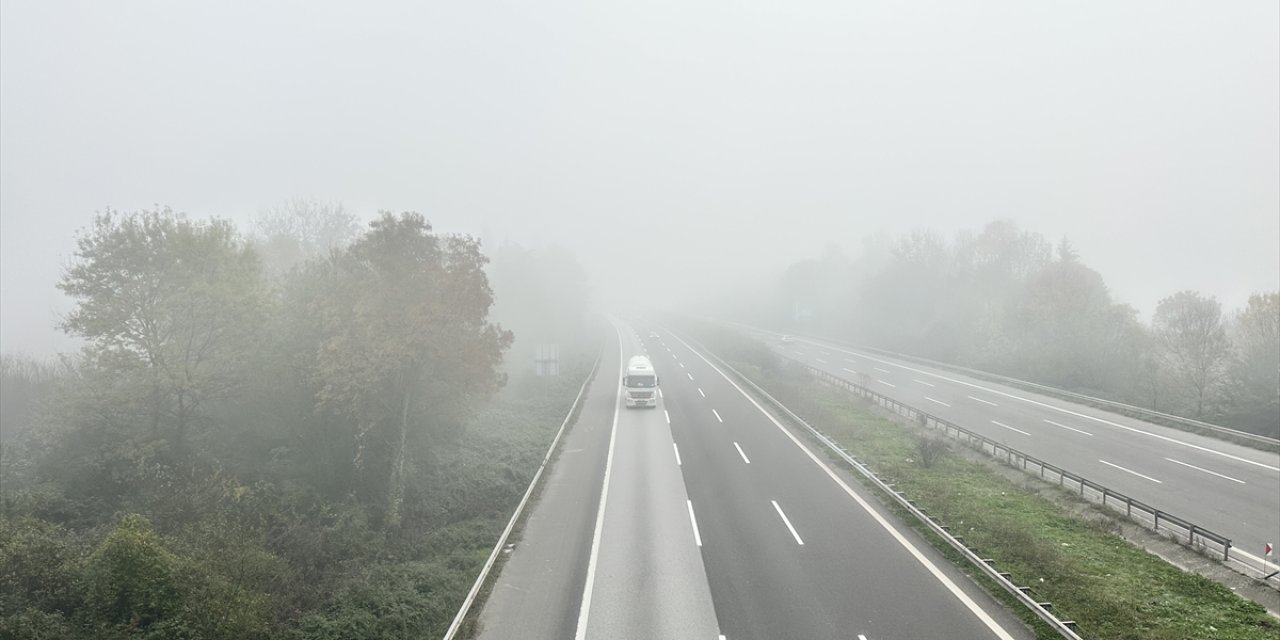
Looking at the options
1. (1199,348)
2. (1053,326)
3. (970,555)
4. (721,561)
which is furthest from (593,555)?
(1053,326)

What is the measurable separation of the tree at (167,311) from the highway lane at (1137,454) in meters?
34.9

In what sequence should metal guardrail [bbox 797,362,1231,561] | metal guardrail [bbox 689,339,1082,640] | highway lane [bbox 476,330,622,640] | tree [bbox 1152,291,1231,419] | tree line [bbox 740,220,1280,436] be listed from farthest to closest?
1. tree [bbox 1152,291,1231,419]
2. tree line [bbox 740,220,1280,436]
3. metal guardrail [bbox 797,362,1231,561]
4. highway lane [bbox 476,330,622,640]
5. metal guardrail [bbox 689,339,1082,640]

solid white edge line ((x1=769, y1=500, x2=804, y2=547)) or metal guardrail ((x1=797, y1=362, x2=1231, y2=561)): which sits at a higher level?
metal guardrail ((x1=797, y1=362, x2=1231, y2=561))

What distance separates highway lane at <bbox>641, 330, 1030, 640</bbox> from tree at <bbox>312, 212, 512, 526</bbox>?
11.2 meters

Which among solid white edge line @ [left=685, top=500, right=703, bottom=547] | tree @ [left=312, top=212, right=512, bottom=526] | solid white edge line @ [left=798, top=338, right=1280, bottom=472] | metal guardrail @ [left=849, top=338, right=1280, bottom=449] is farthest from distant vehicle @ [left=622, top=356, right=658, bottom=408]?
metal guardrail @ [left=849, top=338, right=1280, bottom=449]

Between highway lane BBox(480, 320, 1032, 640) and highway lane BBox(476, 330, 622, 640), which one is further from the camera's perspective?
highway lane BBox(476, 330, 622, 640)

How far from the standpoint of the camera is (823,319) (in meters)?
116

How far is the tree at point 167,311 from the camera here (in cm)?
2106

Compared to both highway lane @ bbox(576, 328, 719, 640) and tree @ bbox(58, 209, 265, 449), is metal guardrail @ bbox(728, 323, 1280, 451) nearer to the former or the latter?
highway lane @ bbox(576, 328, 719, 640)

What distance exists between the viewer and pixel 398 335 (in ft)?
74.4

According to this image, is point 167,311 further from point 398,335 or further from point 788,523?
point 788,523

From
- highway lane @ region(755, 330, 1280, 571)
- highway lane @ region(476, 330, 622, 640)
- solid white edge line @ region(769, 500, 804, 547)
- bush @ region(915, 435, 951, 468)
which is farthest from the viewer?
bush @ region(915, 435, 951, 468)

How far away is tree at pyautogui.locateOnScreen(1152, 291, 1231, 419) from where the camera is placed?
3738 cm

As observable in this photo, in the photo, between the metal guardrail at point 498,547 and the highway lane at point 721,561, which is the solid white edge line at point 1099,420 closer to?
the highway lane at point 721,561
